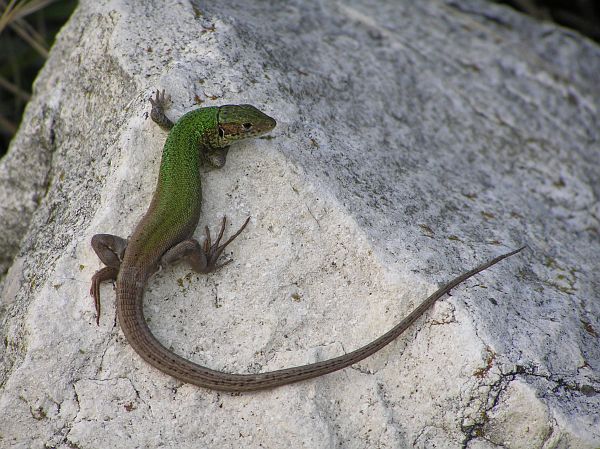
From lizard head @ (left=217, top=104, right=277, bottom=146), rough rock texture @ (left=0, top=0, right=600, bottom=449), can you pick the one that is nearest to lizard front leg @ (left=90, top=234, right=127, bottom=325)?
rough rock texture @ (left=0, top=0, right=600, bottom=449)

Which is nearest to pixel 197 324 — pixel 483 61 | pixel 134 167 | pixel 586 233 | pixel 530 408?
pixel 134 167

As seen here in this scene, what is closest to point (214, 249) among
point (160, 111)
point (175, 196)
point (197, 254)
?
point (197, 254)

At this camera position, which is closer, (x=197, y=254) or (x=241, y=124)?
(x=197, y=254)

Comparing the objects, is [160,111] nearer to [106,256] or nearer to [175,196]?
[175,196]

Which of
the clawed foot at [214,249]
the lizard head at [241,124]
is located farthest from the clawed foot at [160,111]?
the clawed foot at [214,249]

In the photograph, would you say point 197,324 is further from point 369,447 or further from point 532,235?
point 532,235

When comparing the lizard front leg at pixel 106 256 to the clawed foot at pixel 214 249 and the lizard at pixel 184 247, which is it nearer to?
the lizard at pixel 184 247
